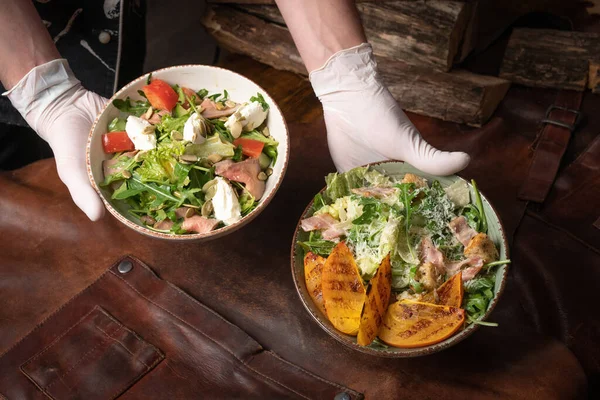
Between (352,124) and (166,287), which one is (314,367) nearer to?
(166,287)

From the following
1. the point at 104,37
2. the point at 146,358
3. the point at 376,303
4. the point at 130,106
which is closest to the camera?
the point at 376,303

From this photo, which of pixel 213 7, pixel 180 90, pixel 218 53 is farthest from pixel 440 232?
pixel 218 53

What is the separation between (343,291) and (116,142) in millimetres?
931

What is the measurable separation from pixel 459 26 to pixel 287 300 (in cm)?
135

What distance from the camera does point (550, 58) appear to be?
7.58ft

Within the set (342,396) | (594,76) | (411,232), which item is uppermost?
(594,76)

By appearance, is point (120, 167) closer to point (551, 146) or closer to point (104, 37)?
point (104, 37)

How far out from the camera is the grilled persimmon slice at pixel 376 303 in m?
1.33

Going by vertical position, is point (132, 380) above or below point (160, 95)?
below

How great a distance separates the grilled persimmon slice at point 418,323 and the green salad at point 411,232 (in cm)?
4

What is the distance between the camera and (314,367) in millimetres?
1584

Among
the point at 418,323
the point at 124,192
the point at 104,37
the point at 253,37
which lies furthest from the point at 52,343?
the point at 253,37

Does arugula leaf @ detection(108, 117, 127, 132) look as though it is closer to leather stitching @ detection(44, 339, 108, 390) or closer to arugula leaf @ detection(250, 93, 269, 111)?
arugula leaf @ detection(250, 93, 269, 111)

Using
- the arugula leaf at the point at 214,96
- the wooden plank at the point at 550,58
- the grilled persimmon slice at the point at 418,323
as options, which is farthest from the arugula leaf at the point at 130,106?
the wooden plank at the point at 550,58
